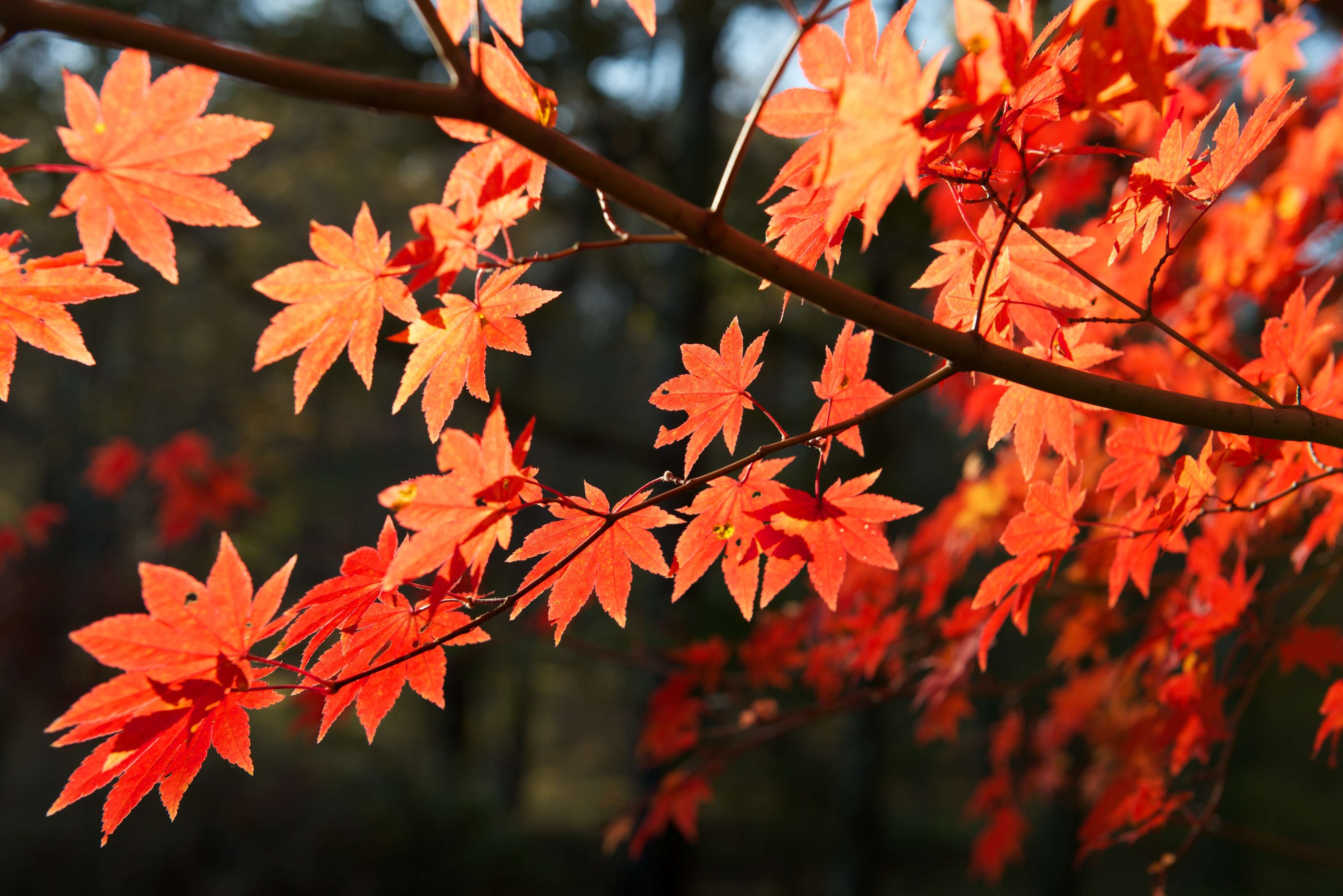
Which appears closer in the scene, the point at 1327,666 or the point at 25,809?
the point at 1327,666

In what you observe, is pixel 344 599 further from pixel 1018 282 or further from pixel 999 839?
pixel 999 839

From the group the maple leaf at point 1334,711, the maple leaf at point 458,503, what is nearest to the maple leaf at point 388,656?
the maple leaf at point 458,503

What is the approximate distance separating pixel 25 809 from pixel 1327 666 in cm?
764

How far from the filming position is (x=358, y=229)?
0.84 m

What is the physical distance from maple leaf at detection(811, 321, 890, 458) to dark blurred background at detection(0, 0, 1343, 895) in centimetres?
123

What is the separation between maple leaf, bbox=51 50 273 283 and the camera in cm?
73

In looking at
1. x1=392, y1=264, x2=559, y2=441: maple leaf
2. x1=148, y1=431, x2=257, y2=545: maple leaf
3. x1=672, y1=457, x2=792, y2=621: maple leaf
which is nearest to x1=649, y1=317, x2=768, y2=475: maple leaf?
x1=672, y1=457, x2=792, y2=621: maple leaf

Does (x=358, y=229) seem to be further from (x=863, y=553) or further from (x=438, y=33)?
(x=863, y=553)

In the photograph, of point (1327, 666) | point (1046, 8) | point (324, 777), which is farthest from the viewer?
point (324, 777)

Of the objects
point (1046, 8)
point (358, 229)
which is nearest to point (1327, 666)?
point (358, 229)

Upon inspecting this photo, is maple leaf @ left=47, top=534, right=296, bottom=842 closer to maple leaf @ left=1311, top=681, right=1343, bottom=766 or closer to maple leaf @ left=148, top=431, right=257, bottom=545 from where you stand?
maple leaf @ left=1311, top=681, right=1343, bottom=766

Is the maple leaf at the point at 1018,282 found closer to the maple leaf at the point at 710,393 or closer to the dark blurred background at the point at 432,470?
the maple leaf at the point at 710,393

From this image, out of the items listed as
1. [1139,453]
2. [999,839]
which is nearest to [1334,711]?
[1139,453]

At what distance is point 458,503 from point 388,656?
1.11 ft
